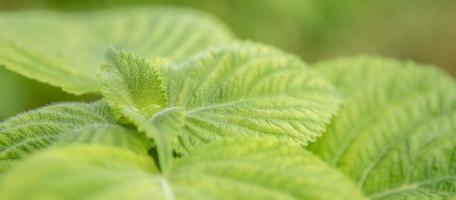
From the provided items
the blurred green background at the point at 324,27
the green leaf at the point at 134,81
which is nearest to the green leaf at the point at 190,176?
the green leaf at the point at 134,81

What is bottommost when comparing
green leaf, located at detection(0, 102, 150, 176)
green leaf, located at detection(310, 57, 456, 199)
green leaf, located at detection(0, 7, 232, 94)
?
green leaf, located at detection(310, 57, 456, 199)

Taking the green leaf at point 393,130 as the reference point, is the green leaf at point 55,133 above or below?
above

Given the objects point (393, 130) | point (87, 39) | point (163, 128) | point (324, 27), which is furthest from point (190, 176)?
point (324, 27)

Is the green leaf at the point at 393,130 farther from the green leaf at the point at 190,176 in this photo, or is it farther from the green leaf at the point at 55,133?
the green leaf at the point at 55,133

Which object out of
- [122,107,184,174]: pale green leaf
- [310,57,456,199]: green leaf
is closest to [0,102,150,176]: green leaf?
[122,107,184,174]: pale green leaf

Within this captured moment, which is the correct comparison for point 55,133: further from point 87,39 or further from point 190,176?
point 87,39

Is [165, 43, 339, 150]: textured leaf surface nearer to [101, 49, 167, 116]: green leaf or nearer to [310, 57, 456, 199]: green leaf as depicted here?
[101, 49, 167, 116]: green leaf

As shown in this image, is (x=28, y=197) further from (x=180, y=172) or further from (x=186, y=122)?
(x=186, y=122)
